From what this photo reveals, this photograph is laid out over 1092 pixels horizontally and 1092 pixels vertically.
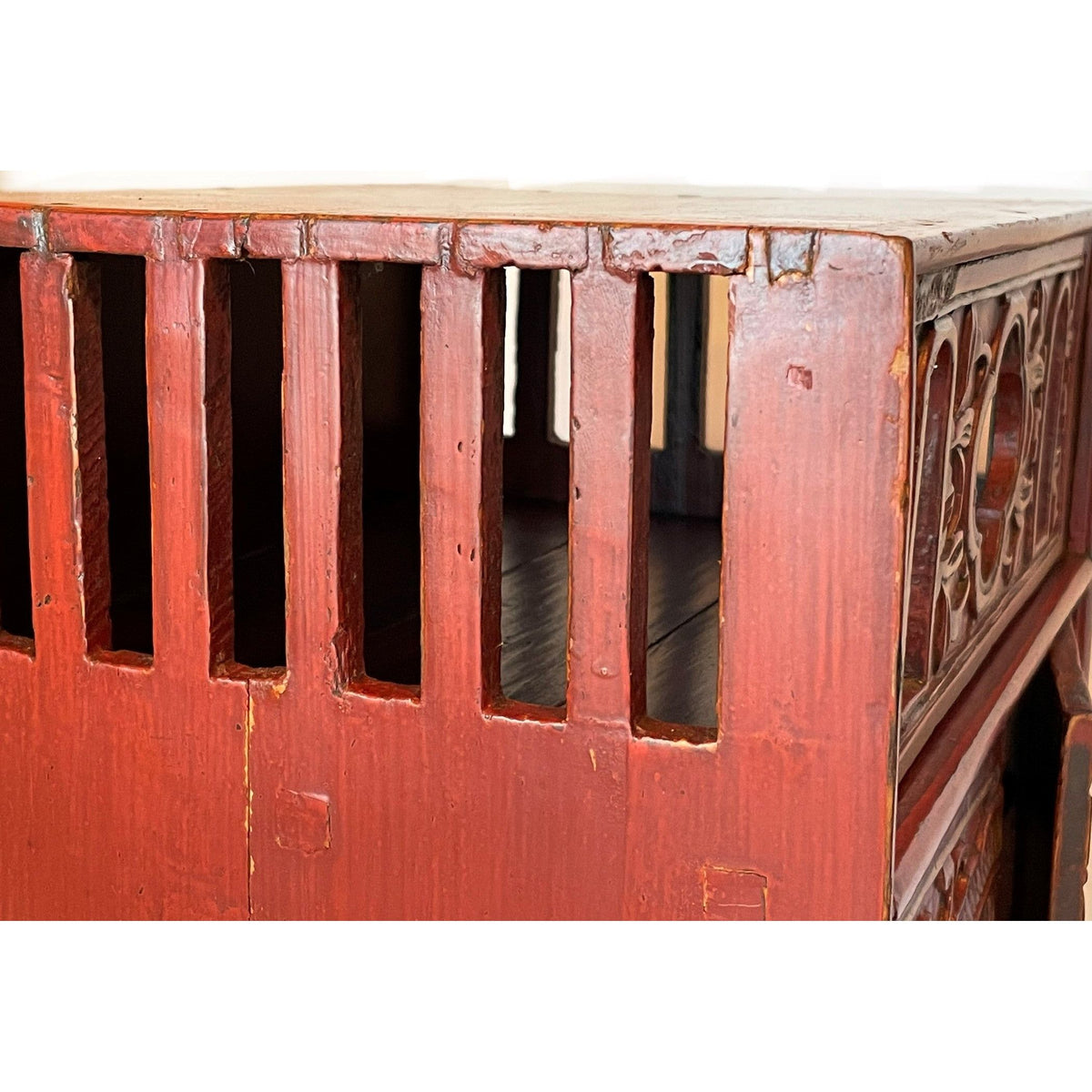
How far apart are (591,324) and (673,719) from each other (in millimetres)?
543

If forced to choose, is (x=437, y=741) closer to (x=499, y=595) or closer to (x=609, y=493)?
(x=499, y=595)

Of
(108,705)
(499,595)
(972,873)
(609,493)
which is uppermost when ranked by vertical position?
(609,493)

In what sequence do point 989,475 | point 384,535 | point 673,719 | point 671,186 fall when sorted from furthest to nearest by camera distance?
point 671,186
point 384,535
point 989,475
point 673,719

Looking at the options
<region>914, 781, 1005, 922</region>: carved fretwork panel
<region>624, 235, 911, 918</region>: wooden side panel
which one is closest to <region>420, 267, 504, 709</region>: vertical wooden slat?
<region>624, 235, 911, 918</region>: wooden side panel

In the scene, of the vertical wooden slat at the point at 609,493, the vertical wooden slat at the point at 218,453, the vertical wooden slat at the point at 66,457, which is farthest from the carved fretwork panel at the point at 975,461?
the vertical wooden slat at the point at 66,457

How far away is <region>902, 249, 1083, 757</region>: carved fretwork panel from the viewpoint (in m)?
1.35

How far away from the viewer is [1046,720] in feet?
6.98

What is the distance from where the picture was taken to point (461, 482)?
1.23 meters

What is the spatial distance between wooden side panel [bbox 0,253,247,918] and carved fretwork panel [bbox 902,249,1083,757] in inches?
23.7

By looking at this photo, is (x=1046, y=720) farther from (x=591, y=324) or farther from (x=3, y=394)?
(x=3, y=394)

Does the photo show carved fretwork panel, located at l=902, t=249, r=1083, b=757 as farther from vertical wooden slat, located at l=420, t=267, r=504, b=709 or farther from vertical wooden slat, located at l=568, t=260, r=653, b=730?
vertical wooden slat, located at l=420, t=267, r=504, b=709

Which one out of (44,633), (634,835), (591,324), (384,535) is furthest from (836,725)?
(384,535)

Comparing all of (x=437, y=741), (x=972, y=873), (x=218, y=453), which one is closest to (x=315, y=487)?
(x=218, y=453)

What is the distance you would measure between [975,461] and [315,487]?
706 millimetres
